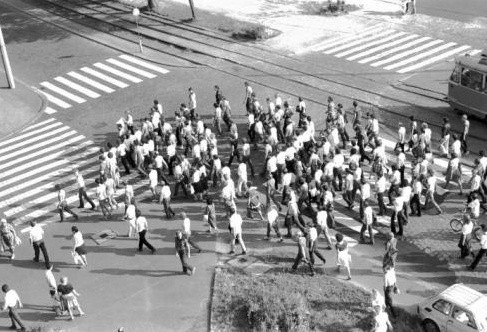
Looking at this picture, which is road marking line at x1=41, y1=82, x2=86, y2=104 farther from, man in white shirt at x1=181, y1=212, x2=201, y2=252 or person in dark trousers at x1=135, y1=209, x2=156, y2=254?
man in white shirt at x1=181, y1=212, x2=201, y2=252

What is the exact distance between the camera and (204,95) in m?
38.4

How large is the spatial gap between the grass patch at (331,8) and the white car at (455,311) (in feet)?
104

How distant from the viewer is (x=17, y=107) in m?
39.3

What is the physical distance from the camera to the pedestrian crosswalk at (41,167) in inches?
1168

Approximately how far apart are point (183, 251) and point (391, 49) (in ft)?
81.1

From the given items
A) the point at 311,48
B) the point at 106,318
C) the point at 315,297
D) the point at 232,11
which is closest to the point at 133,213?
the point at 106,318

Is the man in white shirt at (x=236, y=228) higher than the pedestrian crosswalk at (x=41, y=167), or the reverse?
the man in white shirt at (x=236, y=228)

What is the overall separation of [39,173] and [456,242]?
63.8 ft

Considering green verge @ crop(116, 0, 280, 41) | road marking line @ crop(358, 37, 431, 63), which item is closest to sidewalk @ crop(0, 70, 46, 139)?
green verge @ crop(116, 0, 280, 41)

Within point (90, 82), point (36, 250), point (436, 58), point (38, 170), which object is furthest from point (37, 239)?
point (436, 58)

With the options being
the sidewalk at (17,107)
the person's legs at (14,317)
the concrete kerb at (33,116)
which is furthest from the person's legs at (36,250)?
the sidewalk at (17,107)

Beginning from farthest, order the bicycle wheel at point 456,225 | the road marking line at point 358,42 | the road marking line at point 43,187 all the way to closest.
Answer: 1. the road marking line at point 358,42
2. the road marking line at point 43,187
3. the bicycle wheel at point 456,225

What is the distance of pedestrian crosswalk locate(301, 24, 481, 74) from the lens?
40875 millimetres

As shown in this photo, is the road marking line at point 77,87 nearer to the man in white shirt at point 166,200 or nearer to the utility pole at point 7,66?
the utility pole at point 7,66
